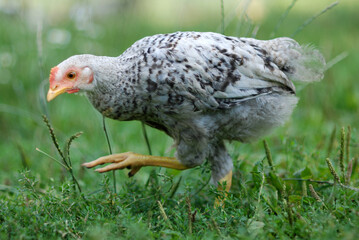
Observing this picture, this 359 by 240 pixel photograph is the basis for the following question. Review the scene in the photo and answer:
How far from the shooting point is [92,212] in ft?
8.65

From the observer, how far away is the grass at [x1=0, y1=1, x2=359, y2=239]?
244 cm

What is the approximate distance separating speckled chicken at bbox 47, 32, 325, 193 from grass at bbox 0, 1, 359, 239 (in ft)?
0.72

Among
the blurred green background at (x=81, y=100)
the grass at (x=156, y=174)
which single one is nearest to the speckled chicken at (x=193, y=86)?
the grass at (x=156, y=174)

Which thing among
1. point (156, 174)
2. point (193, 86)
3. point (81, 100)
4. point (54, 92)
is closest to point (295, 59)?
point (193, 86)

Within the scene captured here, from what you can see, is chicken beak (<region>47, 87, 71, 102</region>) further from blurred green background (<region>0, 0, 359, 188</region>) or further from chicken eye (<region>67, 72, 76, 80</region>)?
blurred green background (<region>0, 0, 359, 188</region>)

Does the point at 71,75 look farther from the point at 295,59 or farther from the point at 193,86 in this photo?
the point at 295,59

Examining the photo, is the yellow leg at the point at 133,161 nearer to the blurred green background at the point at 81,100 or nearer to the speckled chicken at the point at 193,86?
the speckled chicken at the point at 193,86

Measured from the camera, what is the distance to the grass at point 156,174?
2.44 metres

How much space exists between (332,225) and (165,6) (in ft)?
32.4

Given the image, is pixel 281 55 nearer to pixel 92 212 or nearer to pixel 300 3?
pixel 92 212

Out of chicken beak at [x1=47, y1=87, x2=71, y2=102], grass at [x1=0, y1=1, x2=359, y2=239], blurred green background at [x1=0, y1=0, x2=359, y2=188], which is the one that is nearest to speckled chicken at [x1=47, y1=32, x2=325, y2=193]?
chicken beak at [x1=47, y1=87, x2=71, y2=102]

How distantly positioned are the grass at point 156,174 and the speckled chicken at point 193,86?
218 millimetres

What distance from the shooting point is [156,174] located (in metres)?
2.97

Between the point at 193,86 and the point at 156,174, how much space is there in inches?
26.5
